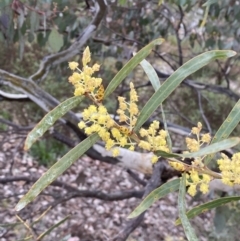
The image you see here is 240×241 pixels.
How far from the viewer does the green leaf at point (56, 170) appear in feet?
1.53

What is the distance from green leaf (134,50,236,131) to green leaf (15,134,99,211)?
0.06 meters

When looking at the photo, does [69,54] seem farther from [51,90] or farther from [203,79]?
[203,79]

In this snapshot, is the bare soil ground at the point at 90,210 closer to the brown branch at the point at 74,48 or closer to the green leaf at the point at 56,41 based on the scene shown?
the brown branch at the point at 74,48

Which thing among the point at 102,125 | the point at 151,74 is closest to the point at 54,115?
the point at 102,125

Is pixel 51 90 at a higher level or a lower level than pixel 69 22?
lower

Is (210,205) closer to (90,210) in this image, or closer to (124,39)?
(124,39)

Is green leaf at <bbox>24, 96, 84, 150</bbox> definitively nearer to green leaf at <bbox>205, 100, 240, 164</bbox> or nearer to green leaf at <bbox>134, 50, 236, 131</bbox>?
green leaf at <bbox>134, 50, 236, 131</bbox>

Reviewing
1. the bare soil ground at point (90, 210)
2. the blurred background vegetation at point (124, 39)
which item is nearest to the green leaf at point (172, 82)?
the blurred background vegetation at point (124, 39)

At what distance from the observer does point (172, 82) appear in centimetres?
49

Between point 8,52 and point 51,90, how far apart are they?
1.32ft

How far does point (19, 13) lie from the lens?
3.60 ft

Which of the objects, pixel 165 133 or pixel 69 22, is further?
pixel 69 22

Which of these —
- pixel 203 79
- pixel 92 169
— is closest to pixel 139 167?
pixel 92 169

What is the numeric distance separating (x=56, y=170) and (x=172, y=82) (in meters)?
0.16
